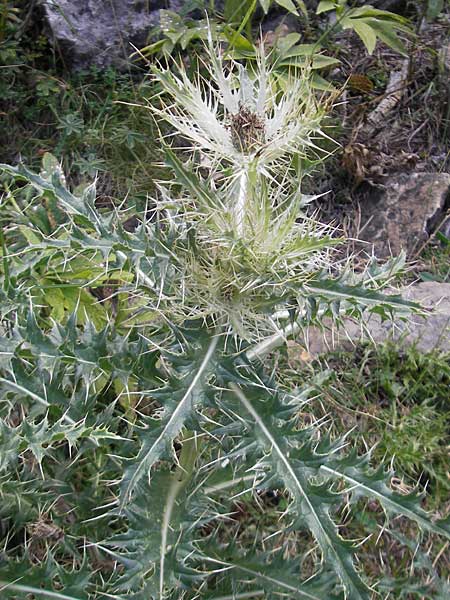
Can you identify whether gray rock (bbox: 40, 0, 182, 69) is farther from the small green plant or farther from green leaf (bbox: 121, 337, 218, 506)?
green leaf (bbox: 121, 337, 218, 506)

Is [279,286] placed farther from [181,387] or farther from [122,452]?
[122,452]

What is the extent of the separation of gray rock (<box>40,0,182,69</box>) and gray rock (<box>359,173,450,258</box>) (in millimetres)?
1608

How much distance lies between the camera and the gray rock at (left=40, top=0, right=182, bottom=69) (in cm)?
354

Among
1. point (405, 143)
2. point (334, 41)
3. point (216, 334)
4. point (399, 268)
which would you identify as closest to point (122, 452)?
point (216, 334)

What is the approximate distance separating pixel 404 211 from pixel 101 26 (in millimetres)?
2002

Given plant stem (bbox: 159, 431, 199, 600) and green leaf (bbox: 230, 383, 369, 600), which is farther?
plant stem (bbox: 159, 431, 199, 600)

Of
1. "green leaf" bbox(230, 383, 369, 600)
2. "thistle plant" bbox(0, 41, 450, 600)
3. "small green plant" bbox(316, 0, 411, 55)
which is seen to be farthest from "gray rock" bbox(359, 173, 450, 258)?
"green leaf" bbox(230, 383, 369, 600)

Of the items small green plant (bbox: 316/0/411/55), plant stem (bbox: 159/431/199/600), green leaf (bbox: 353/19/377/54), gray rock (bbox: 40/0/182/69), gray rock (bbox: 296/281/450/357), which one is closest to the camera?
plant stem (bbox: 159/431/199/600)

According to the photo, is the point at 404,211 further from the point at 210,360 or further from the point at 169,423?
the point at 169,423

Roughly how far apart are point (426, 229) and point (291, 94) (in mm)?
1681

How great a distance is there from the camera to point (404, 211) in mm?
3207

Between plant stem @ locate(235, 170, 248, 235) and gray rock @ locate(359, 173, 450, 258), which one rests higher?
plant stem @ locate(235, 170, 248, 235)

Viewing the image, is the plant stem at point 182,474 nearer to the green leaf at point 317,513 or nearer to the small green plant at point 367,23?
the green leaf at point 317,513

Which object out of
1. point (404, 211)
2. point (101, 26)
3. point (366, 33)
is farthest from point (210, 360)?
point (101, 26)
